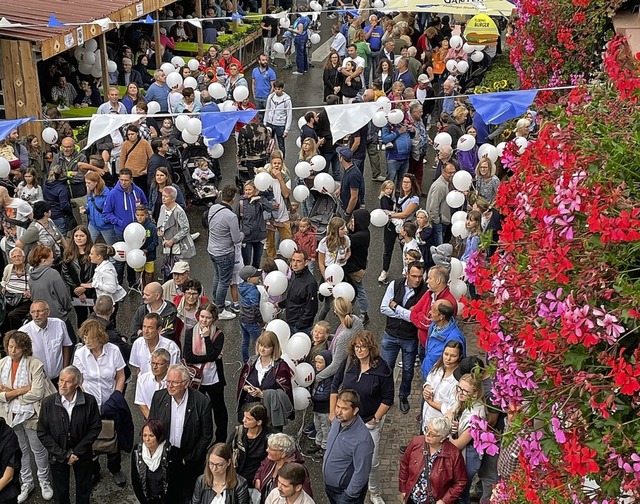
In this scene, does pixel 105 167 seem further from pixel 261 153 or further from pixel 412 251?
pixel 412 251

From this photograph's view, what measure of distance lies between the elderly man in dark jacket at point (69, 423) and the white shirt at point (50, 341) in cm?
96

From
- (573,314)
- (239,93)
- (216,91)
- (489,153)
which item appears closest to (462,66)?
(239,93)

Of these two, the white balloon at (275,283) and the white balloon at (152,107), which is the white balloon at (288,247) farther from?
the white balloon at (152,107)

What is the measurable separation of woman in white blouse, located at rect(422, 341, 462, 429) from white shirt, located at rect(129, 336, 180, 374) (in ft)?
6.93

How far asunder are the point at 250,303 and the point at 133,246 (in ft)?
6.14

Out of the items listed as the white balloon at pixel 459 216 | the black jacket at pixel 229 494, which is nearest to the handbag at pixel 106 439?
the black jacket at pixel 229 494

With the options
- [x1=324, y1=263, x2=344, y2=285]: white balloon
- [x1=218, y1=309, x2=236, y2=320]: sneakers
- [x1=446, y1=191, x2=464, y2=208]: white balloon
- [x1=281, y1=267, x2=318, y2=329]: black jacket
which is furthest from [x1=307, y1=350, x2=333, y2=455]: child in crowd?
[x1=446, y1=191, x2=464, y2=208]: white balloon

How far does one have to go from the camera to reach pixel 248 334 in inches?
356

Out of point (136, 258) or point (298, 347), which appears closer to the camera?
point (298, 347)

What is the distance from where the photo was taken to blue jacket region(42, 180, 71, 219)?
10.9 metres

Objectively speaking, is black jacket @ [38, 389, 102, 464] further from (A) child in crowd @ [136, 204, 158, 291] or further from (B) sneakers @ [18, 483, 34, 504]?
(A) child in crowd @ [136, 204, 158, 291]

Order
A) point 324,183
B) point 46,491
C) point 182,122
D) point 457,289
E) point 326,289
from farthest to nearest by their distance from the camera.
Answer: point 182,122 < point 324,183 < point 326,289 < point 457,289 < point 46,491

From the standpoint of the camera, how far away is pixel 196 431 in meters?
6.91

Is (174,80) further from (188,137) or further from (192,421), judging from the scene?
(192,421)
